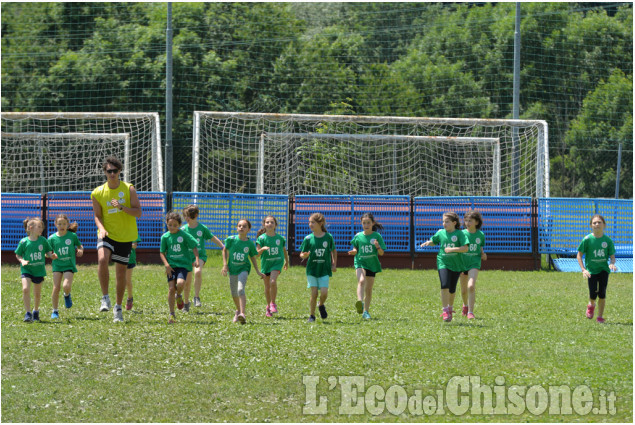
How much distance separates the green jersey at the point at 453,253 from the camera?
40.8 ft

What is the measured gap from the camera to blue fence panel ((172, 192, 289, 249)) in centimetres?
2141

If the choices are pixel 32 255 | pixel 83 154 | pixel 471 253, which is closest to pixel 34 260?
pixel 32 255

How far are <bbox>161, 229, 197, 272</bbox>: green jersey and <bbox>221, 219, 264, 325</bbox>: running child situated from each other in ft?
1.69

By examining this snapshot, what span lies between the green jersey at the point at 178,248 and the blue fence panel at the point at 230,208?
9.00 metres

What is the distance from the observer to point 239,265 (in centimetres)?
1206

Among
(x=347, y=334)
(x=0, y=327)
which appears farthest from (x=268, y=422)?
(x=0, y=327)

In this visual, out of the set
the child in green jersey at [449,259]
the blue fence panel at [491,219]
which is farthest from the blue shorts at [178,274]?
the blue fence panel at [491,219]

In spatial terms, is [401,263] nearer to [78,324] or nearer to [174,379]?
[78,324]

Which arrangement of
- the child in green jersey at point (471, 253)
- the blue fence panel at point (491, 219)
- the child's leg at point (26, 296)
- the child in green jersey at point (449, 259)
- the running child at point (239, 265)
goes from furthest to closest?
the blue fence panel at point (491, 219) < the child in green jersey at point (471, 253) < the child in green jersey at point (449, 259) < the running child at point (239, 265) < the child's leg at point (26, 296)

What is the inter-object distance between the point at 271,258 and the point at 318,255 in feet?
2.89

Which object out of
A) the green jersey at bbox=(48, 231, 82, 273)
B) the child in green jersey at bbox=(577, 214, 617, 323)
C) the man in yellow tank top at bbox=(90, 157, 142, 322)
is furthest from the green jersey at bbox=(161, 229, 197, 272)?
the child in green jersey at bbox=(577, 214, 617, 323)

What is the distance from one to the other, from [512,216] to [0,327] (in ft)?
45.8

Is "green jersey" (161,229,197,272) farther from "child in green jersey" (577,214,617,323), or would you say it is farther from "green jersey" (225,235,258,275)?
"child in green jersey" (577,214,617,323)

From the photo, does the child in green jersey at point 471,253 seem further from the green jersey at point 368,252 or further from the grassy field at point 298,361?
the green jersey at point 368,252
